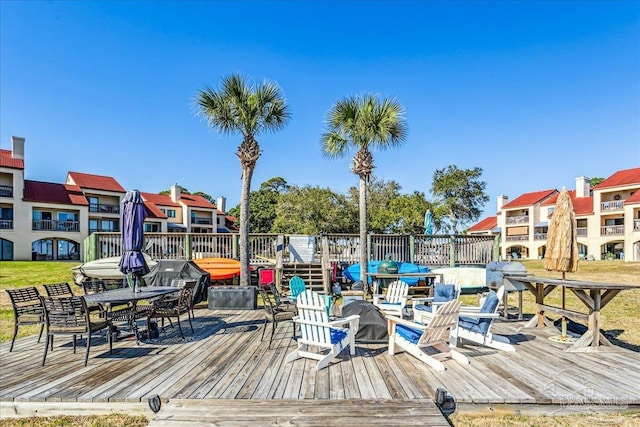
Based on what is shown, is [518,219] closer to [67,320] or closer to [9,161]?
[67,320]

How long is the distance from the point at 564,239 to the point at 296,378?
18.0 ft

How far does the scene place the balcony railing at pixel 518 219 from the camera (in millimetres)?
44213

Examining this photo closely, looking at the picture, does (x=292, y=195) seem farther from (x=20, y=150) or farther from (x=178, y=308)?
(x=20, y=150)

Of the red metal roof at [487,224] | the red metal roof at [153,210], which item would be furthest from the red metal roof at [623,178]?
the red metal roof at [153,210]

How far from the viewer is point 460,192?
3956cm

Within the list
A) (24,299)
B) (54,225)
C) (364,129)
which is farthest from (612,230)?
(54,225)

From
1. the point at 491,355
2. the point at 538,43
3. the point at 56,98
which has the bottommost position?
the point at 491,355

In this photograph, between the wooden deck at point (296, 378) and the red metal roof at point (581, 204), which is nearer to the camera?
the wooden deck at point (296, 378)

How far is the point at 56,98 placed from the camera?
17484mm

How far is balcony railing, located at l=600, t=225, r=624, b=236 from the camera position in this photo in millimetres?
34375

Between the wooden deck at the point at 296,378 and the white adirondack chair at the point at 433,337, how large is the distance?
0.12 m

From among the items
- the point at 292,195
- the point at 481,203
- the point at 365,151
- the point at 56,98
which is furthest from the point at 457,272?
the point at 481,203

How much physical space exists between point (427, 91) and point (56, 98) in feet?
60.6

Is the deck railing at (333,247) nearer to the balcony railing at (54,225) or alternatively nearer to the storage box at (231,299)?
the storage box at (231,299)
